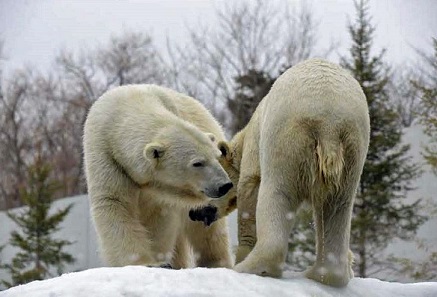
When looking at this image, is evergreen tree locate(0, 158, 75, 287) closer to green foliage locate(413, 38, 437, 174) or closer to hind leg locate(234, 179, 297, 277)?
green foliage locate(413, 38, 437, 174)

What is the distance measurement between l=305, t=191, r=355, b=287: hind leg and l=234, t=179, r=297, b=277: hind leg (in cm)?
21

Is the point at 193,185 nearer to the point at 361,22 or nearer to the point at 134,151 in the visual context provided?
the point at 134,151

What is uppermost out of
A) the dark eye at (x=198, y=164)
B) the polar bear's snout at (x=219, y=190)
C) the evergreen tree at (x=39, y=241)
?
the dark eye at (x=198, y=164)

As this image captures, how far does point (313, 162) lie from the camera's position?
3.46m

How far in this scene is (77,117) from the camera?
2623 cm

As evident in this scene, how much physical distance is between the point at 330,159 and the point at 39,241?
17029 millimetres

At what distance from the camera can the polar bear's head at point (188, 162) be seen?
4.13m

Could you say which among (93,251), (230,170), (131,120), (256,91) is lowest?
(93,251)

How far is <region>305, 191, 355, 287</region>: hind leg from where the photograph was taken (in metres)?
3.64

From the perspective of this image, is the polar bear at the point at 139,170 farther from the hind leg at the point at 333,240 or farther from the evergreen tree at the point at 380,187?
the evergreen tree at the point at 380,187

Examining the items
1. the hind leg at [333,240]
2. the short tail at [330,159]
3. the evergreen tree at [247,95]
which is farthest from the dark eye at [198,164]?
the evergreen tree at [247,95]

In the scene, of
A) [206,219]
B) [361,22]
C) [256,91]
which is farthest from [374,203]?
[206,219]

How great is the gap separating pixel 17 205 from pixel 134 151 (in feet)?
77.1

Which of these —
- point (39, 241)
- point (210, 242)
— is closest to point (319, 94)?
point (210, 242)
